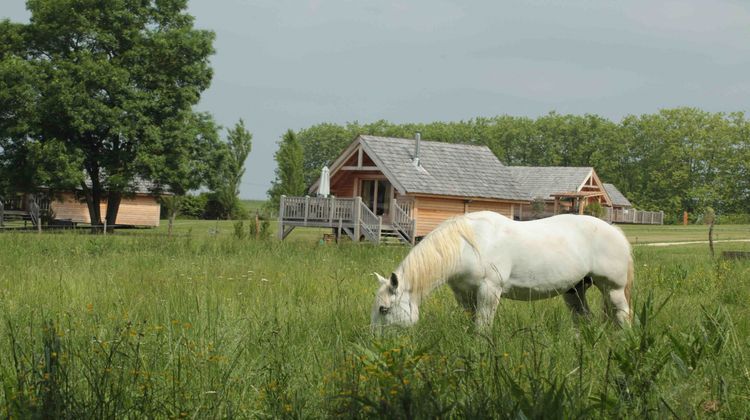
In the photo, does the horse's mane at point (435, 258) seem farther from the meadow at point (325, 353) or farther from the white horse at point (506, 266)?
the meadow at point (325, 353)

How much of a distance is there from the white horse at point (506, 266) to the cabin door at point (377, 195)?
31.2 metres

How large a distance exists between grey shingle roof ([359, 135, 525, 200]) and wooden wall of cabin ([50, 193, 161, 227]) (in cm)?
1944

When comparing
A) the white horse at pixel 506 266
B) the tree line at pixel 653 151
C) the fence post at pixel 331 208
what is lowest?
the white horse at pixel 506 266

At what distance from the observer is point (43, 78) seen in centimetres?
3912

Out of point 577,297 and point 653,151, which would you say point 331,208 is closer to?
point 577,297

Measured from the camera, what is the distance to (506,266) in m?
7.58

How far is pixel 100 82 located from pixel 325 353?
3545cm

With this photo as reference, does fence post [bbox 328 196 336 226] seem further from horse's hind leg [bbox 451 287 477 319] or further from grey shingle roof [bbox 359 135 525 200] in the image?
horse's hind leg [bbox 451 287 477 319]

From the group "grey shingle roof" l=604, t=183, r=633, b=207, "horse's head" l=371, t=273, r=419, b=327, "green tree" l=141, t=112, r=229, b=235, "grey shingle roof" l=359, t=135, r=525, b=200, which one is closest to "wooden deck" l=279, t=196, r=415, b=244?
"grey shingle roof" l=359, t=135, r=525, b=200

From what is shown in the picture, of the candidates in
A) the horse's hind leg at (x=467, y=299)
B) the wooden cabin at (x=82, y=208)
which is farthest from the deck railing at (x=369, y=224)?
the horse's hind leg at (x=467, y=299)

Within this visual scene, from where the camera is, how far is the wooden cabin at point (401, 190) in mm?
36531

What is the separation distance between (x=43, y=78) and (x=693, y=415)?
39.8m

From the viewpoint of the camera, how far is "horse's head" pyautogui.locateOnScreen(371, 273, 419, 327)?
22.6 ft

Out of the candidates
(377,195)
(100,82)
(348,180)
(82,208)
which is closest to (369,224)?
(377,195)
